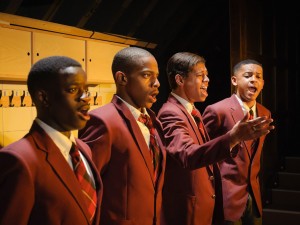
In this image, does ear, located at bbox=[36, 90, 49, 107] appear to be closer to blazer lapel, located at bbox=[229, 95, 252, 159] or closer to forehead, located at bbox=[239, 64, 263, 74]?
blazer lapel, located at bbox=[229, 95, 252, 159]

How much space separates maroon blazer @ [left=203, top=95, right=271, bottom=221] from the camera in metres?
2.76

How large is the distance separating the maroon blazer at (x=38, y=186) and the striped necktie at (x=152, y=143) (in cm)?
62

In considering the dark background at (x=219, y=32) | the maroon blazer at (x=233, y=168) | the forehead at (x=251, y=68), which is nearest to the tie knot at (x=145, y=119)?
the maroon blazer at (x=233, y=168)

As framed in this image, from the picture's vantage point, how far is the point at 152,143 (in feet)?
6.54

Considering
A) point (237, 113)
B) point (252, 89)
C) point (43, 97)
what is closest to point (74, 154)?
point (43, 97)

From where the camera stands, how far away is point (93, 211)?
150 cm

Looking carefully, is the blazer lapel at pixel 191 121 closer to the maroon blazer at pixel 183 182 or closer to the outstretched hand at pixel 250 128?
the maroon blazer at pixel 183 182

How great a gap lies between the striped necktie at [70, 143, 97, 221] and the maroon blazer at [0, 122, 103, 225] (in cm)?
6

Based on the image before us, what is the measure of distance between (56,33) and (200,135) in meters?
2.01

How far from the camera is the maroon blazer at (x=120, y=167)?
71.6 inches

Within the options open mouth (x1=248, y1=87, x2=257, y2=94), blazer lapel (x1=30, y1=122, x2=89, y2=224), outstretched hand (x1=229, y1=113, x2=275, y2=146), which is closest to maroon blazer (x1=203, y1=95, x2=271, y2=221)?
open mouth (x1=248, y1=87, x2=257, y2=94)

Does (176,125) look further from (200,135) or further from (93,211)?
(93,211)

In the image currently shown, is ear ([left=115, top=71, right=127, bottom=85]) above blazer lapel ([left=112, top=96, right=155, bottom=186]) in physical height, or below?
above

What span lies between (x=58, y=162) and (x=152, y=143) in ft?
2.30
